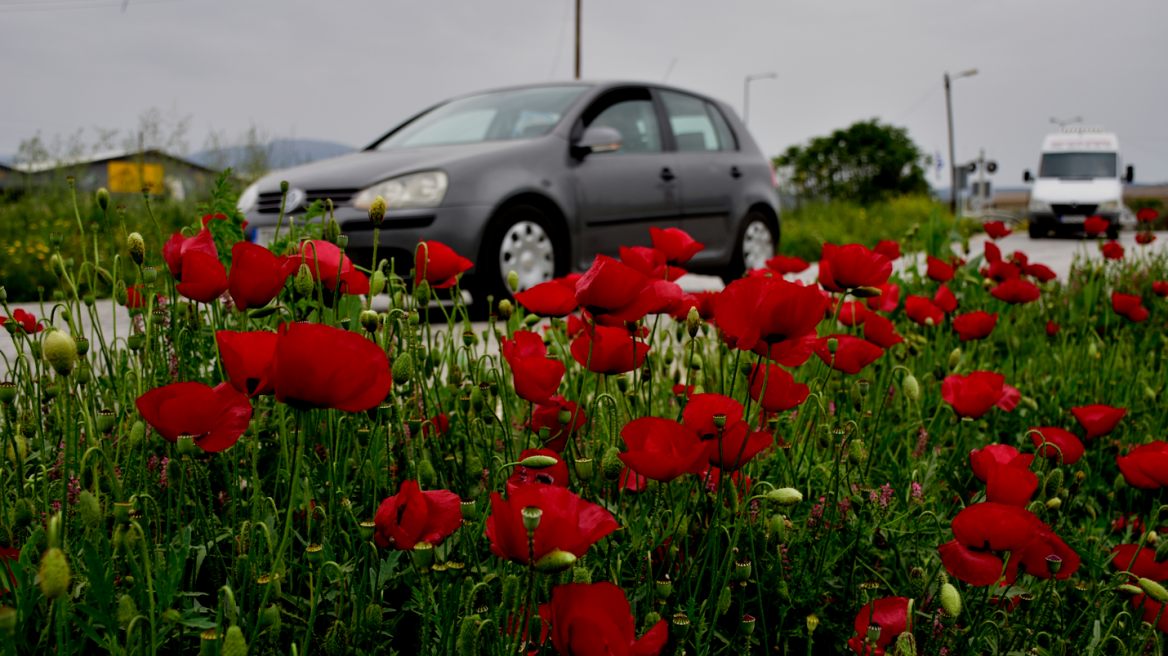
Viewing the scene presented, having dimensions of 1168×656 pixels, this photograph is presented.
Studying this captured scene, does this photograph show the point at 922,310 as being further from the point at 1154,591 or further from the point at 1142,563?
the point at 1154,591

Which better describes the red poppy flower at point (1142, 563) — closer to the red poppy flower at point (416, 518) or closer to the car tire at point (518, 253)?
the red poppy flower at point (416, 518)

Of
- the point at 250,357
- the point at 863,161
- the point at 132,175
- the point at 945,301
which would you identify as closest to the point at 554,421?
the point at 250,357

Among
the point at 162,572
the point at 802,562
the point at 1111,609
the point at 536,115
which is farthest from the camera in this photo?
the point at 536,115

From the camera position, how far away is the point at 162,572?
3.02 ft

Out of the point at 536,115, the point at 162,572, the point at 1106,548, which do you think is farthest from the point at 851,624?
the point at 536,115

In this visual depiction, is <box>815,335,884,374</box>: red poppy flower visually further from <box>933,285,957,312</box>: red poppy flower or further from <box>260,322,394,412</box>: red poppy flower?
<box>933,285,957,312</box>: red poppy flower

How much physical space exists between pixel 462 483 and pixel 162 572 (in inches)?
24.4

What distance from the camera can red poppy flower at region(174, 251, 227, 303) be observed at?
43.8 inches

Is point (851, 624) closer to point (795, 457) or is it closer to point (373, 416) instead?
point (795, 457)

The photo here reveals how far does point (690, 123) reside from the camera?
233 inches

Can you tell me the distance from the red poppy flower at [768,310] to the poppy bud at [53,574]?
74cm

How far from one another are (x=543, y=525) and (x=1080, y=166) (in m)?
19.8

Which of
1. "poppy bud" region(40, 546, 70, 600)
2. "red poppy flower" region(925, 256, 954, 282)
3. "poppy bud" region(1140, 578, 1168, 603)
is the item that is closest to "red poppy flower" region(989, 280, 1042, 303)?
"red poppy flower" region(925, 256, 954, 282)

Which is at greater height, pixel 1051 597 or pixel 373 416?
pixel 373 416
